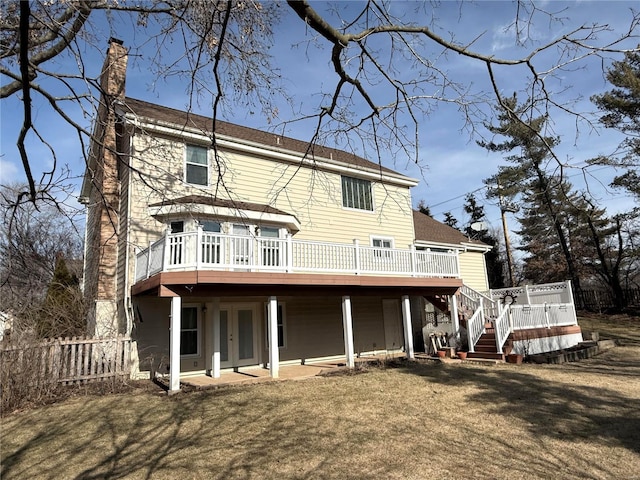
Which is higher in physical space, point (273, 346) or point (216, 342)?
point (216, 342)

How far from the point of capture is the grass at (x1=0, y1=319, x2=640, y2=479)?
4.90m

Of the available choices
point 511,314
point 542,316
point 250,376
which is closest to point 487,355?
point 511,314

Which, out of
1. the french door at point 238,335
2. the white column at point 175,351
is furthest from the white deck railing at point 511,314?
the white column at point 175,351

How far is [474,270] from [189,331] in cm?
1570

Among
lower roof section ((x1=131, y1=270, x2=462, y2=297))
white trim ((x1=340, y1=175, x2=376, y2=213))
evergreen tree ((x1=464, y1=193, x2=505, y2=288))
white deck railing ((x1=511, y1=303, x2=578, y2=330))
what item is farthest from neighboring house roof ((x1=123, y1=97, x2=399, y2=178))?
evergreen tree ((x1=464, y1=193, x2=505, y2=288))

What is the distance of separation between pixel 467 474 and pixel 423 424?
6.63 ft

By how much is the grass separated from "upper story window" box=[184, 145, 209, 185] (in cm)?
638

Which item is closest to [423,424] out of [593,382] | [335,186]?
[593,382]

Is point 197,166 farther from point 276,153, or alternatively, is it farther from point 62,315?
point 62,315

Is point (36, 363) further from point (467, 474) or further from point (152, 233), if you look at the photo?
point (467, 474)

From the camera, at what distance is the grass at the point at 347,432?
16.1ft

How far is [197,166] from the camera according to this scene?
513 inches

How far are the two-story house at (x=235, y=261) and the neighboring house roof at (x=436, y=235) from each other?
4.28 m

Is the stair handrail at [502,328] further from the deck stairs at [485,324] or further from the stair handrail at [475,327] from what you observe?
the stair handrail at [475,327]
